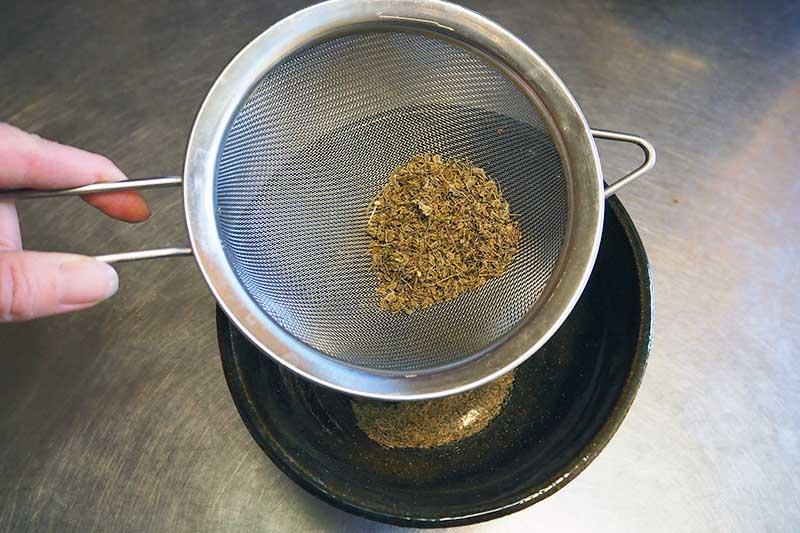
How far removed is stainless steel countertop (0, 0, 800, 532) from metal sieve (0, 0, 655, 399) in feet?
0.95

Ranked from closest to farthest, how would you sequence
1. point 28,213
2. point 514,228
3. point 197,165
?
point 197,165, point 514,228, point 28,213

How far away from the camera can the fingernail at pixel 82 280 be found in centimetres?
78

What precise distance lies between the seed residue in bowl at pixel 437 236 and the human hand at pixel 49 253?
46 cm

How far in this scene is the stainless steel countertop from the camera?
1089 millimetres

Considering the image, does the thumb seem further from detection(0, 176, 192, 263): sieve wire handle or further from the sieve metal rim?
the sieve metal rim

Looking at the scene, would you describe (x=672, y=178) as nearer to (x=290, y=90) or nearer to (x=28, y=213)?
(x=290, y=90)

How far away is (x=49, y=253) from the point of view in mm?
778

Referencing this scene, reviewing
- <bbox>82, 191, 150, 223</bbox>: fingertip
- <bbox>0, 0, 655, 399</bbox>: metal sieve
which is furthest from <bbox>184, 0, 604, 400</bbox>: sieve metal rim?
<bbox>82, 191, 150, 223</bbox>: fingertip

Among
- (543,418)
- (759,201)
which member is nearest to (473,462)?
(543,418)

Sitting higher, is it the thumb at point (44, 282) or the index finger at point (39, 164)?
the index finger at point (39, 164)

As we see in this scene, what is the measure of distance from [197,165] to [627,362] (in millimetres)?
718

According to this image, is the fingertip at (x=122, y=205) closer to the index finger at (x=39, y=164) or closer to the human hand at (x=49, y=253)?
the human hand at (x=49, y=253)

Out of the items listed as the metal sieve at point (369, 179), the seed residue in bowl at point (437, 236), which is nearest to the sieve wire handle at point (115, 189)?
the metal sieve at point (369, 179)

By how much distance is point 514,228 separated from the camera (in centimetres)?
109
